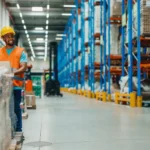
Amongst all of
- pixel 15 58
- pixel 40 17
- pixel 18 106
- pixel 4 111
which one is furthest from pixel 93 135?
pixel 40 17

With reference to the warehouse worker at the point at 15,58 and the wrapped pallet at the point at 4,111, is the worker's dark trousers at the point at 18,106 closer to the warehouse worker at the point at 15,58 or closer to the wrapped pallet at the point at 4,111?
the warehouse worker at the point at 15,58

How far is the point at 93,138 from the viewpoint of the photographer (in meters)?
3.92

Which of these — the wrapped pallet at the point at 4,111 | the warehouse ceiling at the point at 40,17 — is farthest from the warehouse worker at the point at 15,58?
the warehouse ceiling at the point at 40,17

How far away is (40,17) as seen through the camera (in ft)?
90.7

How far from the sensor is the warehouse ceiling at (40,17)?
23.6 meters

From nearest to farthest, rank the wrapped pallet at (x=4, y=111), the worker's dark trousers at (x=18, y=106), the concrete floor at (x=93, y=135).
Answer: the wrapped pallet at (x=4, y=111), the concrete floor at (x=93, y=135), the worker's dark trousers at (x=18, y=106)

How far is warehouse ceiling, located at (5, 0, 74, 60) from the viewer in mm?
23594

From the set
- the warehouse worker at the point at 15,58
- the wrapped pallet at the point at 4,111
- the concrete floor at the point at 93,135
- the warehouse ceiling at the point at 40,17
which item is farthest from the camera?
the warehouse ceiling at the point at 40,17

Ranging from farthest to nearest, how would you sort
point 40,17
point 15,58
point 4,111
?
point 40,17 < point 15,58 < point 4,111

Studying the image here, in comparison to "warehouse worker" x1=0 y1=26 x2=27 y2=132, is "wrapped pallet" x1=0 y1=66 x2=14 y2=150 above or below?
below

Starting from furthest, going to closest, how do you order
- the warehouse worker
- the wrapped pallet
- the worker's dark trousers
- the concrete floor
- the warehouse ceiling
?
the warehouse ceiling → the worker's dark trousers → the warehouse worker → the concrete floor → the wrapped pallet

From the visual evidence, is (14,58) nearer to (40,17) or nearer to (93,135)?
(93,135)

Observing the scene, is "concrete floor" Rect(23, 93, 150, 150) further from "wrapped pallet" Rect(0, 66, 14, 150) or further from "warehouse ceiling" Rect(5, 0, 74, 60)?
"warehouse ceiling" Rect(5, 0, 74, 60)

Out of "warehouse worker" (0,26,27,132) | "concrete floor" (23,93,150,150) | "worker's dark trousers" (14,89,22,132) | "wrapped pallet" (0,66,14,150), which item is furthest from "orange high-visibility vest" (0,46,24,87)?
"concrete floor" (23,93,150,150)
